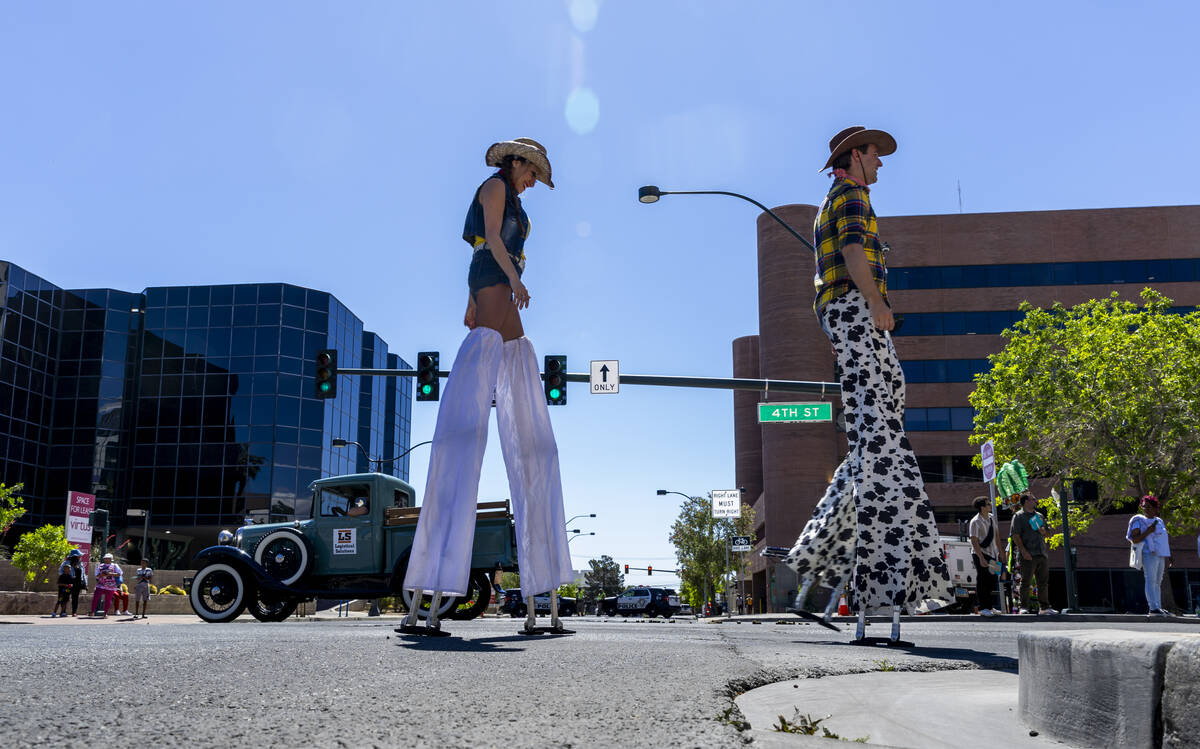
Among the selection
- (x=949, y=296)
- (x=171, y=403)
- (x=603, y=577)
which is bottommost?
(x=603, y=577)

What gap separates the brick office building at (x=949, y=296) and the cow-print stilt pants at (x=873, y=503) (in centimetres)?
4920

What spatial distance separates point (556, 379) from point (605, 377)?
38.9 inches

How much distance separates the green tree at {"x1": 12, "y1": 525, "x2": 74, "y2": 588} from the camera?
103 feet

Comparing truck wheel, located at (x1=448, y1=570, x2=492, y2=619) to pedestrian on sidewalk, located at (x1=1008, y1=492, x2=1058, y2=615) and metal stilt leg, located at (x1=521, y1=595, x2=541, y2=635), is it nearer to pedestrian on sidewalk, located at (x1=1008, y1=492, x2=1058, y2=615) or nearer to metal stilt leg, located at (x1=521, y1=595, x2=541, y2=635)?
pedestrian on sidewalk, located at (x1=1008, y1=492, x2=1058, y2=615)

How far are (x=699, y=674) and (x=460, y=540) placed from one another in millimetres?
2324

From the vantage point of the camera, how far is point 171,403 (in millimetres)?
51906

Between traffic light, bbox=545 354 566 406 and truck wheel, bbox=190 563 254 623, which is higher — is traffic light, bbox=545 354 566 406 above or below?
above

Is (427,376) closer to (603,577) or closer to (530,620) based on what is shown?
(530,620)

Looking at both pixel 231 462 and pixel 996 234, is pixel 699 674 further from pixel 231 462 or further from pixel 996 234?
pixel 996 234

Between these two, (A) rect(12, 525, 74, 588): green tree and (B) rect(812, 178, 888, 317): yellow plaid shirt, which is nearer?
(B) rect(812, 178, 888, 317): yellow plaid shirt

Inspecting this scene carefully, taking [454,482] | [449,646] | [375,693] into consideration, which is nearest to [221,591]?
[454,482]

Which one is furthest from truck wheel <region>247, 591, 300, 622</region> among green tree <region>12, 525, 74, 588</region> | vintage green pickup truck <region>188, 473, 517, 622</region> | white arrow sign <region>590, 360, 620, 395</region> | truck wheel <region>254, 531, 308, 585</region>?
green tree <region>12, 525, 74, 588</region>

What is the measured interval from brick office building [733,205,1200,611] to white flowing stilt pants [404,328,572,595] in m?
49.4

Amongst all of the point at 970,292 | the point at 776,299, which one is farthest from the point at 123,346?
the point at 970,292
